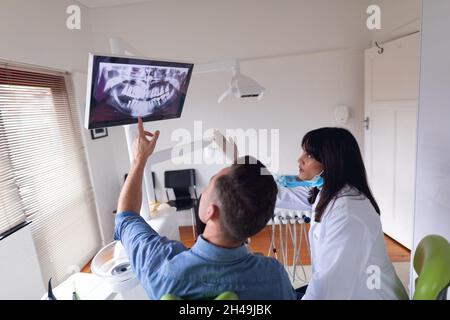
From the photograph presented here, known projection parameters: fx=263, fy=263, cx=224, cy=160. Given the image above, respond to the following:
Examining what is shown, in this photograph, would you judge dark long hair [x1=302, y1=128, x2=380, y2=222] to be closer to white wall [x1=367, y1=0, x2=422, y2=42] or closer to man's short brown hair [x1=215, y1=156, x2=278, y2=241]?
man's short brown hair [x1=215, y1=156, x2=278, y2=241]

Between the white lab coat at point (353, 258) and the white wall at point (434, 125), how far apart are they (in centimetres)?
47

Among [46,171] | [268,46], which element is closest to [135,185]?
[46,171]

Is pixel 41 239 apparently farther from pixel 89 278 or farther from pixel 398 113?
pixel 398 113

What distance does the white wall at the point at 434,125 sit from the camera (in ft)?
3.39

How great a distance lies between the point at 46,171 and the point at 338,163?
2.15 meters

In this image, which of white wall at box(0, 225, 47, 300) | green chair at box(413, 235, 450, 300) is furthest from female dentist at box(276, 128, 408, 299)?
white wall at box(0, 225, 47, 300)

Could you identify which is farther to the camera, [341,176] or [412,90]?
[412,90]

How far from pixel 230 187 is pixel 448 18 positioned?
1.08m

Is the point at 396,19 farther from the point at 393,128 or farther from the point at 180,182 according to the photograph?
the point at 180,182

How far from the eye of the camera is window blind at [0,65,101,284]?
1762mm

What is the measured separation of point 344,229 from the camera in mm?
857

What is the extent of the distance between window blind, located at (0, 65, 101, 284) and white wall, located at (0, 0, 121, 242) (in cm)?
9

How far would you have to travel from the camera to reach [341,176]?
39.4 inches

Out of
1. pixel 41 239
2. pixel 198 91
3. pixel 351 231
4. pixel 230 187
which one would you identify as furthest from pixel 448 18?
pixel 41 239
